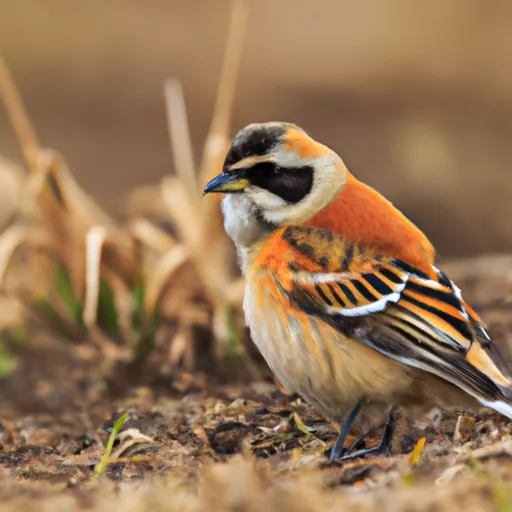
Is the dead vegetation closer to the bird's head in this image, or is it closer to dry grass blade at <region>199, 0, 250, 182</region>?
dry grass blade at <region>199, 0, 250, 182</region>

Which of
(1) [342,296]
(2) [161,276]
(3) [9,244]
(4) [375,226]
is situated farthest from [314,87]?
(1) [342,296]

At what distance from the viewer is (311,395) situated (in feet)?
14.5

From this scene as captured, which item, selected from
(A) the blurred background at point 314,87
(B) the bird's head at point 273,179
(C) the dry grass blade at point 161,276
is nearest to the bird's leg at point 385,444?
(B) the bird's head at point 273,179

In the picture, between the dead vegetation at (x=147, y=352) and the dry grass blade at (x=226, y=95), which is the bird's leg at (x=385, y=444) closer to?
the dead vegetation at (x=147, y=352)

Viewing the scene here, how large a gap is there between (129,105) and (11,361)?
7.01 m

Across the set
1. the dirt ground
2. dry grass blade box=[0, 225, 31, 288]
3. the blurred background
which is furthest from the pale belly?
the blurred background

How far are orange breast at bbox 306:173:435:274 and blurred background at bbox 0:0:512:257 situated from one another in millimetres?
5318

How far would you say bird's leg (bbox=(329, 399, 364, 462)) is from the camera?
4312 mm

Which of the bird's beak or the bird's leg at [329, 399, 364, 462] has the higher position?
the bird's beak

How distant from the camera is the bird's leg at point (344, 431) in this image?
4312 millimetres

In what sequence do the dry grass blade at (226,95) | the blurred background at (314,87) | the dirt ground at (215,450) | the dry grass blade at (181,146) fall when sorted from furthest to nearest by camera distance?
the blurred background at (314,87), the dry grass blade at (181,146), the dry grass blade at (226,95), the dirt ground at (215,450)

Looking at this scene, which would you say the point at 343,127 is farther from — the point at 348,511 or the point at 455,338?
the point at 348,511

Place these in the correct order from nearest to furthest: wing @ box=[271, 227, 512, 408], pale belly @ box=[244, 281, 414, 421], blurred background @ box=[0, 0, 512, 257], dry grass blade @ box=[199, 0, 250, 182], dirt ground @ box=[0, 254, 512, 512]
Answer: dirt ground @ box=[0, 254, 512, 512] → wing @ box=[271, 227, 512, 408] → pale belly @ box=[244, 281, 414, 421] → dry grass blade @ box=[199, 0, 250, 182] → blurred background @ box=[0, 0, 512, 257]

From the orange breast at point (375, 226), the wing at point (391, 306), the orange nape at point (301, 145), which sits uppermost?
the orange nape at point (301, 145)
